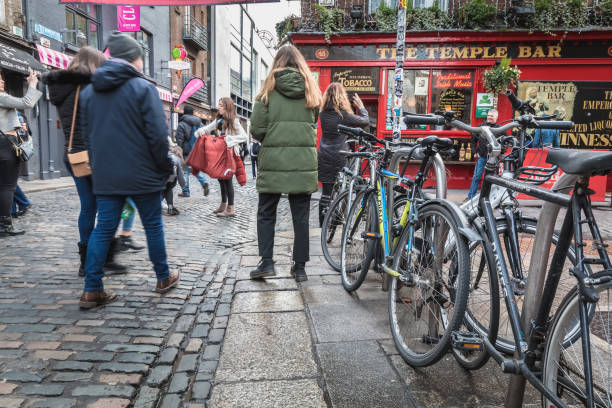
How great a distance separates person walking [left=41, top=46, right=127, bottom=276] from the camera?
12.2 ft

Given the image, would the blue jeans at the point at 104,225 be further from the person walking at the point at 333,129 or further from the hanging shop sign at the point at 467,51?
the hanging shop sign at the point at 467,51

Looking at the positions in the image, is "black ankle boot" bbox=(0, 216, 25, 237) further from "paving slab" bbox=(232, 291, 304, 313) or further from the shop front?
the shop front

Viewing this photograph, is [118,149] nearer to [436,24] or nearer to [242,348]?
[242,348]

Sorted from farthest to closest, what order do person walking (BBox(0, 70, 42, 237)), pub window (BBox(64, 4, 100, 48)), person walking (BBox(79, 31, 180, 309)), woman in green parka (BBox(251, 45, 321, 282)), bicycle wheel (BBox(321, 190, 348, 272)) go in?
pub window (BBox(64, 4, 100, 48)) < person walking (BBox(0, 70, 42, 237)) < bicycle wheel (BBox(321, 190, 348, 272)) < woman in green parka (BBox(251, 45, 321, 282)) < person walking (BBox(79, 31, 180, 309))

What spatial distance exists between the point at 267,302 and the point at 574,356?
2.14 m

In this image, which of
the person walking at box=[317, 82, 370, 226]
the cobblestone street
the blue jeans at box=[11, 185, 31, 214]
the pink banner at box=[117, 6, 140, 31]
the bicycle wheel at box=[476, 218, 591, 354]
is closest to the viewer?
the cobblestone street

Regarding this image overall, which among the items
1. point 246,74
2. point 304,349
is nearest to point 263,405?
point 304,349

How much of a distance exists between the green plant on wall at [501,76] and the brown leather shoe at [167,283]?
1042 centimetres

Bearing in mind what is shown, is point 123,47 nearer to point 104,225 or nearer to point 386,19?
point 104,225

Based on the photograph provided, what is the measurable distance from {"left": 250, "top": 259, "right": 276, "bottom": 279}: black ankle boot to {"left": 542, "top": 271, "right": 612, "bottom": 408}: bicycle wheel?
8.32 ft

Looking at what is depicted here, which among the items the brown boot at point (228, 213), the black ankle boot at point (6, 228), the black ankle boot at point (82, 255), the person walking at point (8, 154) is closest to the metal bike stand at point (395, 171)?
the black ankle boot at point (82, 255)

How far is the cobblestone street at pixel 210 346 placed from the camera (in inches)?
83.7

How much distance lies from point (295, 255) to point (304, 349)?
1396mm

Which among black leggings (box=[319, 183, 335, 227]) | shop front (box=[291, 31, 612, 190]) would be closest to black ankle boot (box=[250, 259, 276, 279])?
black leggings (box=[319, 183, 335, 227])
